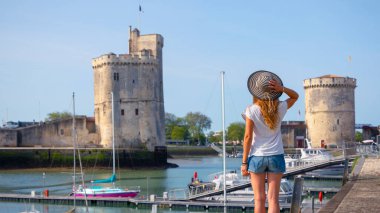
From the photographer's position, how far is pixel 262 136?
5.61m

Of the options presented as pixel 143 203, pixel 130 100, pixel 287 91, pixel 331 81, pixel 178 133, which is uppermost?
pixel 331 81

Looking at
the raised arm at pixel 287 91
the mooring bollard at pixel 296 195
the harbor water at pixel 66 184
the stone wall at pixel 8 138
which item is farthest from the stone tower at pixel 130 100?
the raised arm at pixel 287 91

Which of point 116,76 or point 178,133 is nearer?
point 116,76

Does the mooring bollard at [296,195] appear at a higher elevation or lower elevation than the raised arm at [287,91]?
lower

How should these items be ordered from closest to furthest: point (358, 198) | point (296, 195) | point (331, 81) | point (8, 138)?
point (296, 195) → point (358, 198) → point (8, 138) → point (331, 81)

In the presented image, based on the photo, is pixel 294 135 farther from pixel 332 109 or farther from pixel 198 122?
pixel 198 122

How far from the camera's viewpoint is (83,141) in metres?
57.5

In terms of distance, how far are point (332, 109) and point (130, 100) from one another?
19.3 m

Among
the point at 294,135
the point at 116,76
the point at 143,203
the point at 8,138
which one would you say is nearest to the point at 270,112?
the point at 143,203

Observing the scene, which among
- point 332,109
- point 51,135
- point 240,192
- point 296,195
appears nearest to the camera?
point 296,195

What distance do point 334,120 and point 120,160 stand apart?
21001mm

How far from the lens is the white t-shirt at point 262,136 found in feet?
18.2

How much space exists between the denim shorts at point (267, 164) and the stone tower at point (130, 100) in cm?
5015

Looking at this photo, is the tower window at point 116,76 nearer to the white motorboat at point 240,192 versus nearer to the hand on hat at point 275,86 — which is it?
the white motorboat at point 240,192
